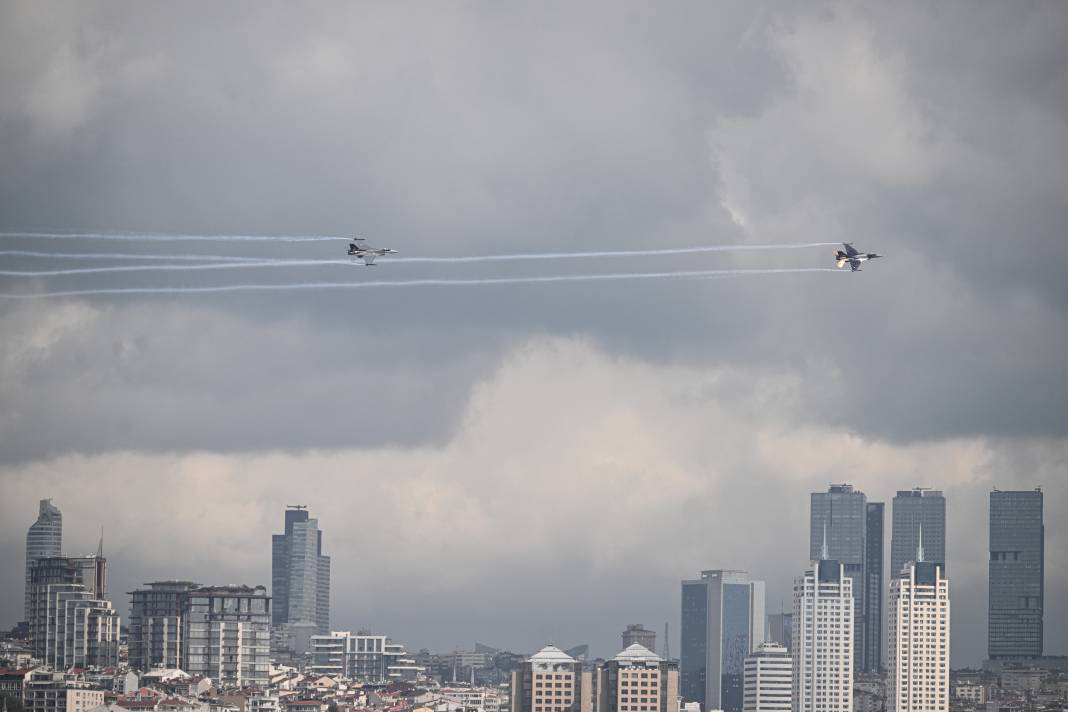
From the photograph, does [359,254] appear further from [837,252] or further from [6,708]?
[6,708]

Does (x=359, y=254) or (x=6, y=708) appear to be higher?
(x=359, y=254)

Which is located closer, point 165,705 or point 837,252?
point 837,252

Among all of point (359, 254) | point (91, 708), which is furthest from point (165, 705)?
point (359, 254)

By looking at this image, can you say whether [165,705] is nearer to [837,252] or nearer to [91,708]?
[91,708]

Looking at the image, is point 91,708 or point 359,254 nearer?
point 359,254

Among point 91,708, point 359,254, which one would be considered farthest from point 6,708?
point 359,254
